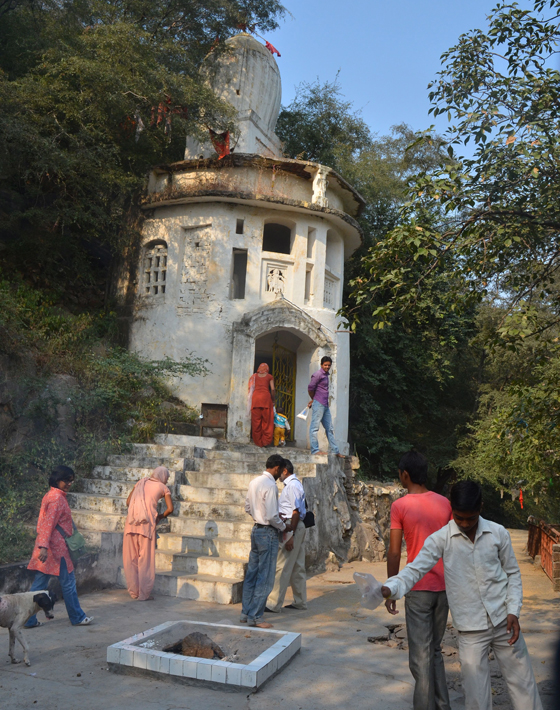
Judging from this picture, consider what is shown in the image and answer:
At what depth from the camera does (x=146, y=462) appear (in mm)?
10227

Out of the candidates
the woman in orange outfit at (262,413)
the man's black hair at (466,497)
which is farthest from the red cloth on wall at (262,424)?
the man's black hair at (466,497)

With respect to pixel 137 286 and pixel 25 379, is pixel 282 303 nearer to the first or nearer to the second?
pixel 137 286

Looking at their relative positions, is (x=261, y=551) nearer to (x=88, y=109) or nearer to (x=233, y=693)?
(x=233, y=693)

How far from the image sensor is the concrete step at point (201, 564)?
746 centimetres

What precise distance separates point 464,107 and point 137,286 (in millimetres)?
9947

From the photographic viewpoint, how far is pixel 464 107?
6.56m

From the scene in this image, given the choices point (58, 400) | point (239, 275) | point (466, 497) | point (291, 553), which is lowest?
point (291, 553)

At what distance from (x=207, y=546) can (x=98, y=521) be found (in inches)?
66.9

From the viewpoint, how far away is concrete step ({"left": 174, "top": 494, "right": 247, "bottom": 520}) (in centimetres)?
888

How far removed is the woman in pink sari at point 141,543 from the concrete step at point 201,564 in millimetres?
689

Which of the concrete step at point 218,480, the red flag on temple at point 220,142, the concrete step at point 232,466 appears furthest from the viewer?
the red flag on temple at point 220,142

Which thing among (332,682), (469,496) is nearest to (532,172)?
(469,496)

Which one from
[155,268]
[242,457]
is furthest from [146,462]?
[155,268]

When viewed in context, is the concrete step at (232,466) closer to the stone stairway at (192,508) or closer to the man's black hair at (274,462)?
the stone stairway at (192,508)
